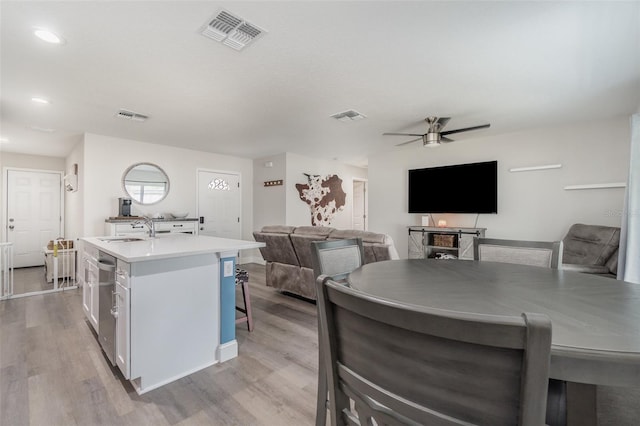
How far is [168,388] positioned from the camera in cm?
193

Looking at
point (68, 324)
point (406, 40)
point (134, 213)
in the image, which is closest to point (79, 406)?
point (68, 324)

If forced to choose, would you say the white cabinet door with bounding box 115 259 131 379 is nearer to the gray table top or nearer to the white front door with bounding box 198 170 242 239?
the gray table top

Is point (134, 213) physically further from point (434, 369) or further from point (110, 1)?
point (434, 369)

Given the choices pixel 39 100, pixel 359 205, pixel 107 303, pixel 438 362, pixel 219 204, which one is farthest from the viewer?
pixel 359 205

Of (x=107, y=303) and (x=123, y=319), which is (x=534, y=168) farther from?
(x=107, y=303)

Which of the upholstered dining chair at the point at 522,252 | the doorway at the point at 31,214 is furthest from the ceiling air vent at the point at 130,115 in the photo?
the upholstered dining chair at the point at 522,252

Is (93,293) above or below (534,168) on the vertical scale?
A: below

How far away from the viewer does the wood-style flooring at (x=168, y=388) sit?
1.62 meters

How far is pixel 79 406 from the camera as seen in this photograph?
173cm

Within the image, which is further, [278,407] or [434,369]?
[278,407]

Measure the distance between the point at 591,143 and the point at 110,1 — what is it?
5.49m

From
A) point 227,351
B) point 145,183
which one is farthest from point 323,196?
point 227,351

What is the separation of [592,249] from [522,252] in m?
2.31

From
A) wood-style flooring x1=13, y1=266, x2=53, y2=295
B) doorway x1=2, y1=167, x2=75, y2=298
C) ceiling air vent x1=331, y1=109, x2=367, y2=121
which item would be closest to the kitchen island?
ceiling air vent x1=331, y1=109, x2=367, y2=121
